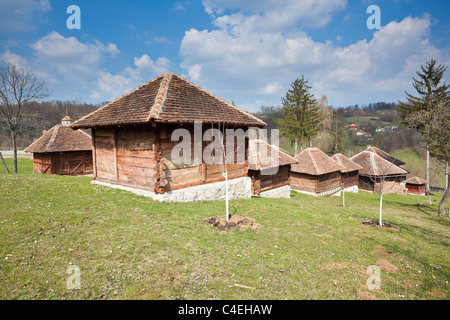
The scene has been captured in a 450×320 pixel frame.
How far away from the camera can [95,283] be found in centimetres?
431

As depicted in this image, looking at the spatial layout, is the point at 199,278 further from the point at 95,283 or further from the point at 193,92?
the point at 193,92

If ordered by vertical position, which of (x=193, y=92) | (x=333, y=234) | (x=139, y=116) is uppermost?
(x=193, y=92)

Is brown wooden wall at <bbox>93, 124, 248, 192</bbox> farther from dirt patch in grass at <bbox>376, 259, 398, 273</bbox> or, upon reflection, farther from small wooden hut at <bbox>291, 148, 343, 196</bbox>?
small wooden hut at <bbox>291, 148, 343, 196</bbox>

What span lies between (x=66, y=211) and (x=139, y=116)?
4.35 m

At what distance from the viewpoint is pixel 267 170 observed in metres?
18.0

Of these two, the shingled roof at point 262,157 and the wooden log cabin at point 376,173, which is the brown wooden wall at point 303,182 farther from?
the wooden log cabin at point 376,173

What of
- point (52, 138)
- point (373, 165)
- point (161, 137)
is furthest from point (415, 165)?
point (52, 138)

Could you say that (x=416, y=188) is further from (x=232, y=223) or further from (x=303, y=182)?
(x=232, y=223)

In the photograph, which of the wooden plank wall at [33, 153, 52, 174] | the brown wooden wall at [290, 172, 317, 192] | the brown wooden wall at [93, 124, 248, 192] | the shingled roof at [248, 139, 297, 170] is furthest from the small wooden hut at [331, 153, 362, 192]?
the wooden plank wall at [33, 153, 52, 174]

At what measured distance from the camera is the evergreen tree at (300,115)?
35.0 meters

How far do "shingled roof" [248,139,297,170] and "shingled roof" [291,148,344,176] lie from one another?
242 inches
